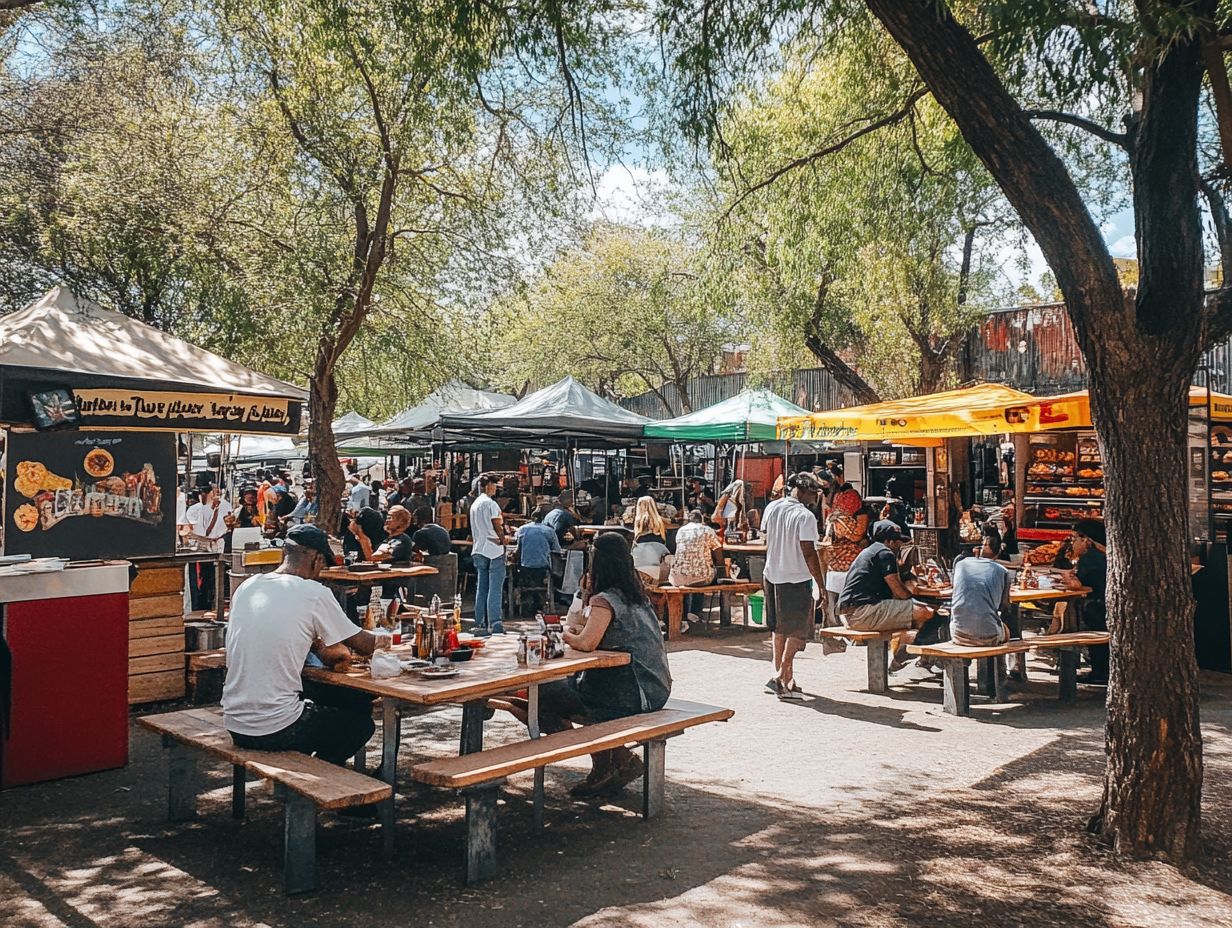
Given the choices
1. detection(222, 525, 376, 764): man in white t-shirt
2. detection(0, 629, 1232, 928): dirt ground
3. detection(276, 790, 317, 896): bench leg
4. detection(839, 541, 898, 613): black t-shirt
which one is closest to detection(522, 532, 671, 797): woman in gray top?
detection(0, 629, 1232, 928): dirt ground

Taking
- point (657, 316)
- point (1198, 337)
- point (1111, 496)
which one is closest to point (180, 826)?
point (1111, 496)

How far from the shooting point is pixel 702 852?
516cm

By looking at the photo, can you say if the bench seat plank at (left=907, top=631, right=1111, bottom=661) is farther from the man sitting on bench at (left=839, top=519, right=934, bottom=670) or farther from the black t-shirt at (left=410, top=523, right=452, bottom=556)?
the black t-shirt at (left=410, top=523, right=452, bottom=556)

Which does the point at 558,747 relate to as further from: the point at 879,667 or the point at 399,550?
the point at 399,550

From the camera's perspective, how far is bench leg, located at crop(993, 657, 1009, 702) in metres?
8.68

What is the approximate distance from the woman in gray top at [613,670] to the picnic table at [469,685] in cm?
11

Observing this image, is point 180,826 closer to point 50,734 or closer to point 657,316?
point 50,734

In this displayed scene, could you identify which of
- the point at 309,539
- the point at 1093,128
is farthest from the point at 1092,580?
the point at 309,539

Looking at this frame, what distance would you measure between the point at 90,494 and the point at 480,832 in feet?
18.8

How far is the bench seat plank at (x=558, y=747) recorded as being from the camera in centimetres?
465

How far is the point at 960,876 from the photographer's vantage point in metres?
4.79

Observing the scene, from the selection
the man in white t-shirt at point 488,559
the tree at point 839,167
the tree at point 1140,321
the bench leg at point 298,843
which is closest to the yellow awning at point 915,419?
the tree at point 839,167

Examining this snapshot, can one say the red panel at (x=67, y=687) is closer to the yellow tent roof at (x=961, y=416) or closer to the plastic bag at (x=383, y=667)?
the plastic bag at (x=383, y=667)

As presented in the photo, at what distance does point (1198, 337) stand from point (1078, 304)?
56 centimetres
